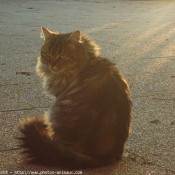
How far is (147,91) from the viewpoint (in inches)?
186

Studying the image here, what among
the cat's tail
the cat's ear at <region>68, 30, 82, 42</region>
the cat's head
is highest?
the cat's ear at <region>68, 30, 82, 42</region>

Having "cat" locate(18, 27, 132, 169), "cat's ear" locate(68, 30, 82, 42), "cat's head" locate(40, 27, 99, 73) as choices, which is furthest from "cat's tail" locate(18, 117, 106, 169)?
"cat's ear" locate(68, 30, 82, 42)

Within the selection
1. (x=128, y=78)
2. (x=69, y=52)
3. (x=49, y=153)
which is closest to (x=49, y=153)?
(x=49, y=153)

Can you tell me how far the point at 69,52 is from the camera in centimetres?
333

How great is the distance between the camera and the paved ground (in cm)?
299

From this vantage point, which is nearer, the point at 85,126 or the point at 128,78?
the point at 85,126

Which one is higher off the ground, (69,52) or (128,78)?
(69,52)

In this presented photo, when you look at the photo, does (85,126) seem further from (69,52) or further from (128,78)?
(128,78)

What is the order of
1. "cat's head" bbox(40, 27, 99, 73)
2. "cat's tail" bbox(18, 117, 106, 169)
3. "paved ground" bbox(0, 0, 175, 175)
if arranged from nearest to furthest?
1. "cat's tail" bbox(18, 117, 106, 169)
2. "paved ground" bbox(0, 0, 175, 175)
3. "cat's head" bbox(40, 27, 99, 73)

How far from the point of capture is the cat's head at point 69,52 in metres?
3.28

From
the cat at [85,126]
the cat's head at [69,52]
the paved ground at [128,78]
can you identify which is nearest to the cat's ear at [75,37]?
the cat's head at [69,52]

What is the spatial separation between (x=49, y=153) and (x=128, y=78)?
2723 millimetres

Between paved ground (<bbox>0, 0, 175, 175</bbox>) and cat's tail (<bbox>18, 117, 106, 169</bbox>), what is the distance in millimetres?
56

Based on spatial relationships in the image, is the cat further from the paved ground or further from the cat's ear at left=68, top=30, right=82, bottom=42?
the cat's ear at left=68, top=30, right=82, bottom=42
